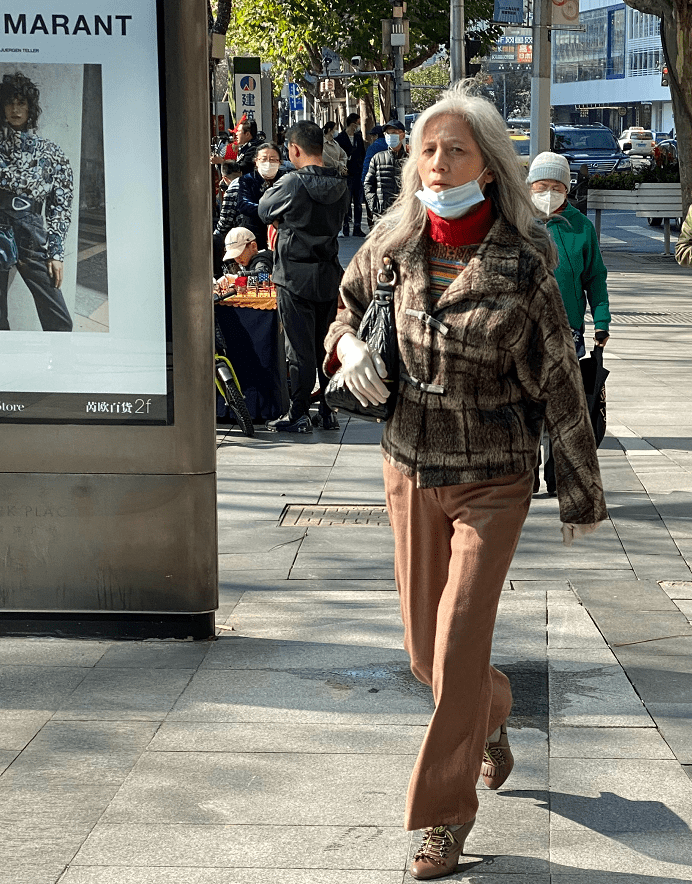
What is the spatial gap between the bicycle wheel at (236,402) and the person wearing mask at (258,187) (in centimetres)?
266

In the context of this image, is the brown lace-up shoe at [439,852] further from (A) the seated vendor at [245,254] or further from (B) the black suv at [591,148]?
(B) the black suv at [591,148]

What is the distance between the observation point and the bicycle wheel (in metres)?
9.65

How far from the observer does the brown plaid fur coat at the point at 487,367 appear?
3.43m

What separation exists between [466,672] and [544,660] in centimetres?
157

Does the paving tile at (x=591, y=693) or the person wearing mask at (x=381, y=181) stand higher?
the person wearing mask at (x=381, y=181)

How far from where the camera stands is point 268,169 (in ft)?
40.9

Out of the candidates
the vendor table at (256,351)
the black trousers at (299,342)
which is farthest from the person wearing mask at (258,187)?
the black trousers at (299,342)

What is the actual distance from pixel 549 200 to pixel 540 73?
28.1 feet

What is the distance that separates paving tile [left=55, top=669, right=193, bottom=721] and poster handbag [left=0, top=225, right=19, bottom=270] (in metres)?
1.52

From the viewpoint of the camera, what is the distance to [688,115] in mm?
20781

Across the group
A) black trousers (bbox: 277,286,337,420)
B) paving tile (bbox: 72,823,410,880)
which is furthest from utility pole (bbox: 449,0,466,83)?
paving tile (bbox: 72,823,410,880)

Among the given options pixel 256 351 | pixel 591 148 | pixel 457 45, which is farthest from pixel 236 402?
pixel 591 148

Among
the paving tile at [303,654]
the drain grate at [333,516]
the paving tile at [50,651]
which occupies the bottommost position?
the paving tile at [303,654]

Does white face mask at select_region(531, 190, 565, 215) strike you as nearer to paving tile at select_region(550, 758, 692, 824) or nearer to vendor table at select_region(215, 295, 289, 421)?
vendor table at select_region(215, 295, 289, 421)
